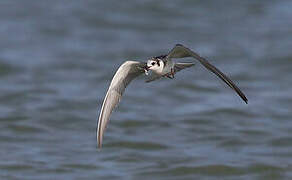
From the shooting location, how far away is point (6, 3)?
1978 cm

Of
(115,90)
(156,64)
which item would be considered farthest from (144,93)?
(156,64)

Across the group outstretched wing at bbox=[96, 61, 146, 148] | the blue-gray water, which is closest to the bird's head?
outstretched wing at bbox=[96, 61, 146, 148]

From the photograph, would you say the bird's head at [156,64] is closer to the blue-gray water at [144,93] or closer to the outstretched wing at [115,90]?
the outstretched wing at [115,90]

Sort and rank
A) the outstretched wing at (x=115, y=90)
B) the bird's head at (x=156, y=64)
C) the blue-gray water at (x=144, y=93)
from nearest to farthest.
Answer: the bird's head at (x=156, y=64) → the outstretched wing at (x=115, y=90) → the blue-gray water at (x=144, y=93)

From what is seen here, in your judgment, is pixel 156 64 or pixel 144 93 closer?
pixel 156 64

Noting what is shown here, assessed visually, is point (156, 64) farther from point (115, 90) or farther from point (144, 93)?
point (144, 93)

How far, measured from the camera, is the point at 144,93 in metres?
15.8

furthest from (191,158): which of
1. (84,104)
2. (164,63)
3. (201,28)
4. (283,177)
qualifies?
(201,28)

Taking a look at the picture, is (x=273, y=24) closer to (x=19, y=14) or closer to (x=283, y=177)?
(x=19, y=14)

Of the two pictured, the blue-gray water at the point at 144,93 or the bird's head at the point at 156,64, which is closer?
the bird's head at the point at 156,64

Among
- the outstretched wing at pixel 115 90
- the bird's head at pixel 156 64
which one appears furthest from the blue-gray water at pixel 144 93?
the bird's head at pixel 156 64

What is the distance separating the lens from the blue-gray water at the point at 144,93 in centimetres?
1290

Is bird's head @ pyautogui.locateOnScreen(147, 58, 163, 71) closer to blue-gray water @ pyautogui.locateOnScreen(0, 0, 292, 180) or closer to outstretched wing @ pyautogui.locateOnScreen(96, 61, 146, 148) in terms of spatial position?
outstretched wing @ pyautogui.locateOnScreen(96, 61, 146, 148)

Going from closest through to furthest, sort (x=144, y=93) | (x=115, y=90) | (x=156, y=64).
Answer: (x=156, y=64)
(x=115, y=90)
(x=144, y=93)
